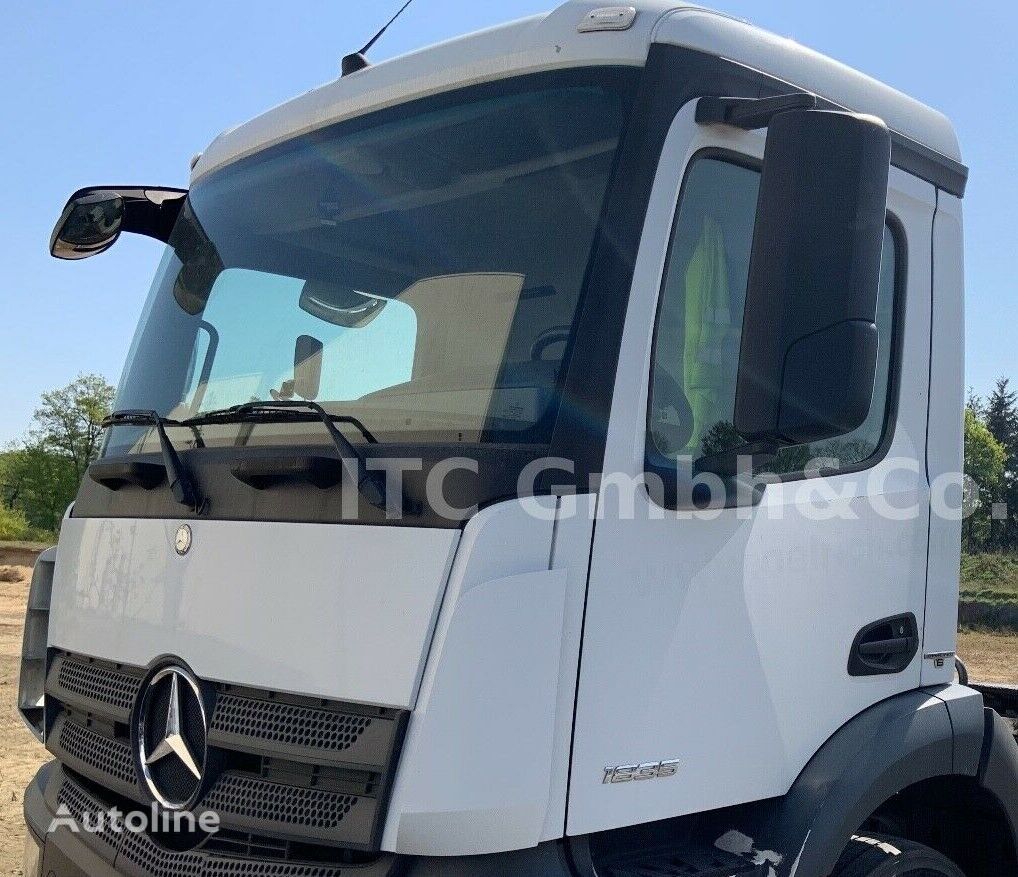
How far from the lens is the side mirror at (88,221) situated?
139 inches

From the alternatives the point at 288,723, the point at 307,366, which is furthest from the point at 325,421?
the point at 288,723

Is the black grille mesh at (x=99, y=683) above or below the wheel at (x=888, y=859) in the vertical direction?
above

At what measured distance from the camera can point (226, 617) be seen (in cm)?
236

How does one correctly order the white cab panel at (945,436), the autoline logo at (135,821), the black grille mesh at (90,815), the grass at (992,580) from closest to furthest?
the autoline logo at (135,821), the black grille mesh at (90,815), the white cab panel at (945,436), the grass at (992,580)

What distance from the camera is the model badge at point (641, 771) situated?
82.2 inches

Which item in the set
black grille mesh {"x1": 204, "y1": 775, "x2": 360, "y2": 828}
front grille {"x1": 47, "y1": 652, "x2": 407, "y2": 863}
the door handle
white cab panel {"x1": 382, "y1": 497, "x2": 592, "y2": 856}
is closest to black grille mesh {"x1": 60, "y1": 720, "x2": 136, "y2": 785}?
front grille {"x1": 47, "y1": 652, "x2": 407, "y2": 863}

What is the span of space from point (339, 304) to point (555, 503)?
0.90 metres

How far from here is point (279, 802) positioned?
85.4 inches

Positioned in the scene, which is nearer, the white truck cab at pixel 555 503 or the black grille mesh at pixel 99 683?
the white truck cab at pixel 555 503

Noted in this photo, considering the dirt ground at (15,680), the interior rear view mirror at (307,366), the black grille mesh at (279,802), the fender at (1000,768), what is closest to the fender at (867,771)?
the fender at (1000,768)

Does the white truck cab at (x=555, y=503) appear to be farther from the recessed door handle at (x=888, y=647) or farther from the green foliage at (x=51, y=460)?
the green foliage at (x=51, y=460)

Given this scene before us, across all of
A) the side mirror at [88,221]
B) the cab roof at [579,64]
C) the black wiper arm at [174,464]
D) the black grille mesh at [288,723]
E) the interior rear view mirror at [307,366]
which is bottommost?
the black grille mesh at [288,723]

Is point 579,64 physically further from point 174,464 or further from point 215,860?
point 215,860

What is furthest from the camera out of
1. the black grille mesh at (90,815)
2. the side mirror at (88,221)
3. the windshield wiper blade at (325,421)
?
the side mirror at (88,221)
